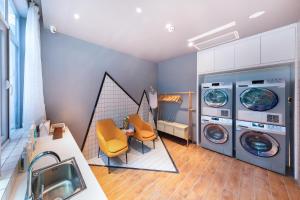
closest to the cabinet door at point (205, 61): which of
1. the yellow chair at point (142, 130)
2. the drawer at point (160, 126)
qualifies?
the drawer at point (160, 126)

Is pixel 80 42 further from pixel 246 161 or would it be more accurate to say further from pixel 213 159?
pixel 246 161

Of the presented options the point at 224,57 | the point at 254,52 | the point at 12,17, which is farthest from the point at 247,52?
the point at 12,17

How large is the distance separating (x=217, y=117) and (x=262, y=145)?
0.88 m

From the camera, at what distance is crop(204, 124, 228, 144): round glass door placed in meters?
2.77

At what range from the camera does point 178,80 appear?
390 centimetres

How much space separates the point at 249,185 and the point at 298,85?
1.74m

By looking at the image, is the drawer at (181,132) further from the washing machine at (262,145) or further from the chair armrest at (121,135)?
the chair armrest at (121,135)

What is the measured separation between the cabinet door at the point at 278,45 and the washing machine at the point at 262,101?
41cm

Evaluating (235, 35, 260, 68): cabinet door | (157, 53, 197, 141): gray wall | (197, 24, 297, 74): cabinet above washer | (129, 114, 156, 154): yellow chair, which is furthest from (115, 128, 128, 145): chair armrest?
(235, 35, 260, 68): cabinet door

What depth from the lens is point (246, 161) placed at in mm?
2516

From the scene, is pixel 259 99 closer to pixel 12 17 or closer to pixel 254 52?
pixel 254 52

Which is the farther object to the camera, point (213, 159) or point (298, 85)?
point (213, 159)

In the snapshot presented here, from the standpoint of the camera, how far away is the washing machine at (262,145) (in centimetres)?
211

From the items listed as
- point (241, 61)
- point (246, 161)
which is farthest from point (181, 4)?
point (246, 161)
